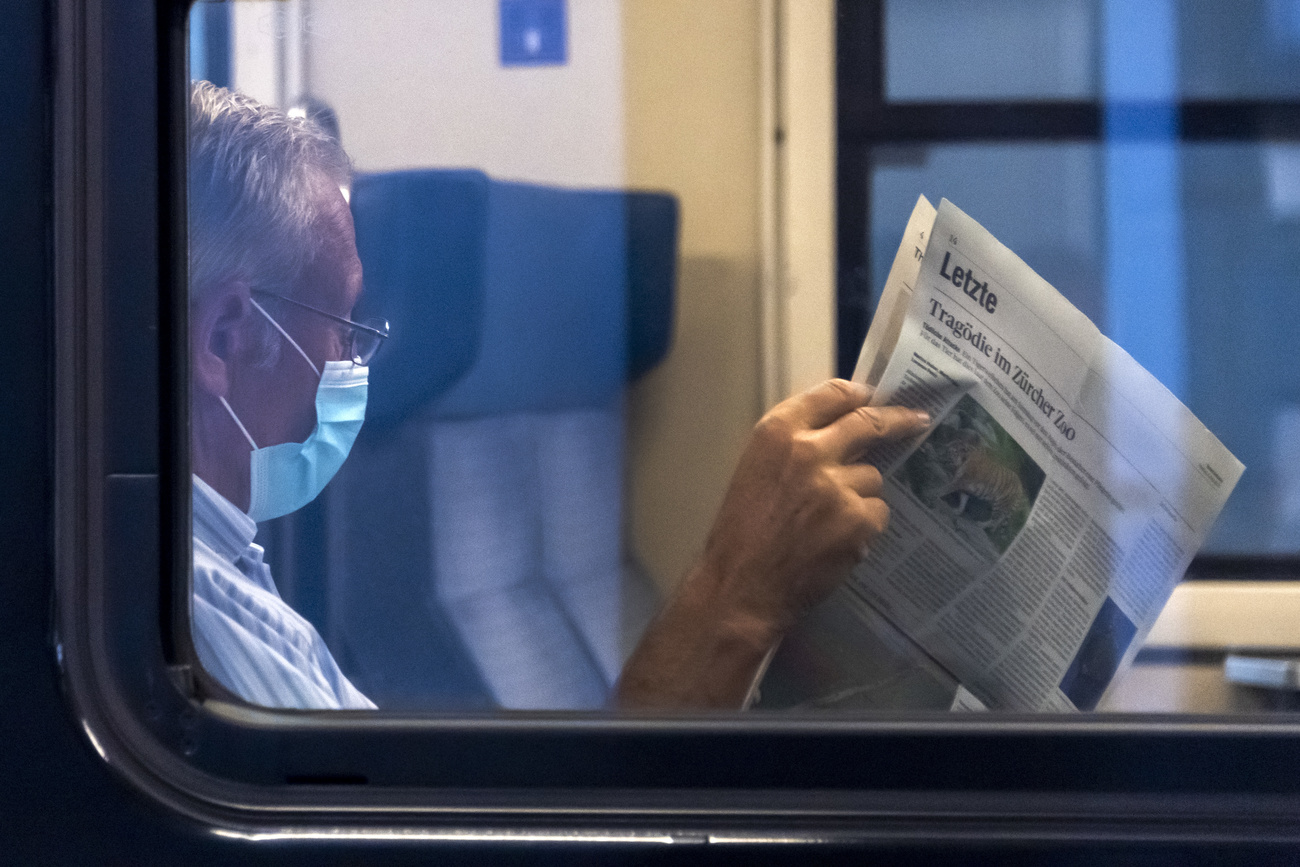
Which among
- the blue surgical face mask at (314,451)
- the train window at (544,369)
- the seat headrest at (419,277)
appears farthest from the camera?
the seat headrest at (419,277)

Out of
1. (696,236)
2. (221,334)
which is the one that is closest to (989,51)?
(696,236)

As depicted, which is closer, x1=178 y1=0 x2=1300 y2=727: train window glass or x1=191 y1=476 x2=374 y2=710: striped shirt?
x1=191 y1=476 x2=374 y2=710: striped shirt

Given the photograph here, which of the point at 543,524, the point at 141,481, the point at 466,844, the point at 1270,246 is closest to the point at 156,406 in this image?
the point at 141,481

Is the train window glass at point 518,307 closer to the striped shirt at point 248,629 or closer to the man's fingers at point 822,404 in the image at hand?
the striped shirt at point 248,629

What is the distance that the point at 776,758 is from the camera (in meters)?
0.69

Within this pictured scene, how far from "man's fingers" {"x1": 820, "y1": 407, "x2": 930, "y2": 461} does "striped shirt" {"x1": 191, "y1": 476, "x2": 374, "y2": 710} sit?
1.39 feet

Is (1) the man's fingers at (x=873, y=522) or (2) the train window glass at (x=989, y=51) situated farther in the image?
(2) the train window glass at (x=989, y=51)

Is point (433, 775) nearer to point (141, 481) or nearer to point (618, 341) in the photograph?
point (141, 481)

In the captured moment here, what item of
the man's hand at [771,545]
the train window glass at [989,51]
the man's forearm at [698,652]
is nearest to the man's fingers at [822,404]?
the man's hand at [771,545]

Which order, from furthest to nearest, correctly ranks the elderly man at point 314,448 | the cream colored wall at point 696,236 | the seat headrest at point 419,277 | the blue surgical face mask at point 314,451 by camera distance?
the cream colored wall at point 696,236 → the seat headrest at point 419,277 → the blue surgical face mask at point 314,451 → the elderly man at point 314,448

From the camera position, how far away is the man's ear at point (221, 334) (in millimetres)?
792

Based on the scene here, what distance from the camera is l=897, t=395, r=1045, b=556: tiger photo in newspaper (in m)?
0.83

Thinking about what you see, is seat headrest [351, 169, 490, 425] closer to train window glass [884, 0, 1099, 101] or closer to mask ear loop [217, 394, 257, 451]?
mask ear loop [217, 394, 257, 451]

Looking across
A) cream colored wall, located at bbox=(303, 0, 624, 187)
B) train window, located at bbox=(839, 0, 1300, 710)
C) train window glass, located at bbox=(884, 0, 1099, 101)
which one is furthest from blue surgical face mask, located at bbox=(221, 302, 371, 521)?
train window glass, located at bbox=(884, 0, 1099, 101)
